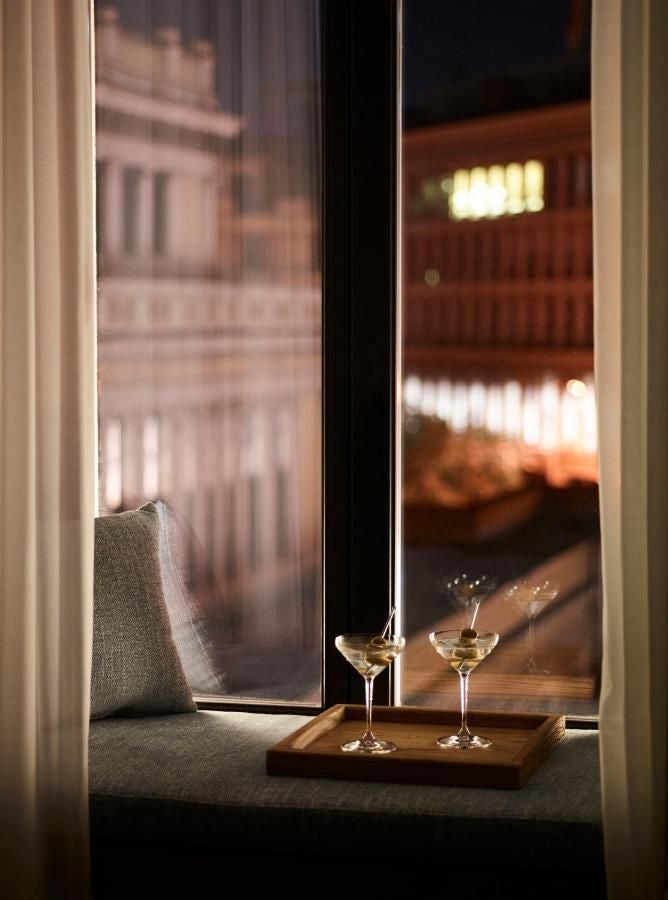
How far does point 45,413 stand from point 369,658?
786 mm

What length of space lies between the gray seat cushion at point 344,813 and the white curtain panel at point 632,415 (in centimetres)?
13

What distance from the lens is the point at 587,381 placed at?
2682 millimetres

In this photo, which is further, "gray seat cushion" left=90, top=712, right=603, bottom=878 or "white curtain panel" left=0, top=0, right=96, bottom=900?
"white curtain panel" left=0, top=0, right=96, bottom=900

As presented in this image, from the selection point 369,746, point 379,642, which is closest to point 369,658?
point 379,642

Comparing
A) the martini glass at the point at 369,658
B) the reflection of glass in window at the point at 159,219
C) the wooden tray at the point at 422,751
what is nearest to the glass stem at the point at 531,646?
the wooden tray at the point at 422,751

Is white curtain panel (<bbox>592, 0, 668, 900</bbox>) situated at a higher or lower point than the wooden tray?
higher

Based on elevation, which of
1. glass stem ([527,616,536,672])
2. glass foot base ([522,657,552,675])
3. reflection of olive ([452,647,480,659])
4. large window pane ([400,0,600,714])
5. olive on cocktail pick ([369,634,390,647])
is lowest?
glass foot base ([522,657,552,675])

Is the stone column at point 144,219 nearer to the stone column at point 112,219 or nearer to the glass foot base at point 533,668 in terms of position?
the stone column at point 112,219

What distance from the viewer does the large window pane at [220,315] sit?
284 cm

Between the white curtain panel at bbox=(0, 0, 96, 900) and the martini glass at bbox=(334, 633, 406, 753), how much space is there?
509 millimetres

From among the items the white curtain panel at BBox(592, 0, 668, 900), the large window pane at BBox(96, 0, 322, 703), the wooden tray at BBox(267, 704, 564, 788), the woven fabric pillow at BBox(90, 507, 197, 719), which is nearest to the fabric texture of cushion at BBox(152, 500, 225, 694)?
the large window pane at BBox(96, 0, 322, 703)

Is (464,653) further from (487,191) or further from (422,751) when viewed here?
(487,191)

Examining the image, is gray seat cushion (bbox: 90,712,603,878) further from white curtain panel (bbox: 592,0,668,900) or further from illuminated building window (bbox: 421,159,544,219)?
illuminated building window (bbox: 421,159,544,219)

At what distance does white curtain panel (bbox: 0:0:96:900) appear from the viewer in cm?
232
